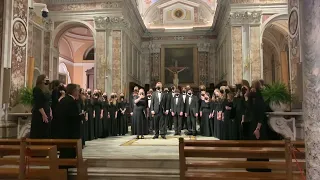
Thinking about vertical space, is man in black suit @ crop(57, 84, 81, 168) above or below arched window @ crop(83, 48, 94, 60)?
below

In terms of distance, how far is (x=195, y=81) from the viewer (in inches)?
878

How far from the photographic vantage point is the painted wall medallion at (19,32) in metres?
7.24

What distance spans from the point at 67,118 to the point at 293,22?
5.35m

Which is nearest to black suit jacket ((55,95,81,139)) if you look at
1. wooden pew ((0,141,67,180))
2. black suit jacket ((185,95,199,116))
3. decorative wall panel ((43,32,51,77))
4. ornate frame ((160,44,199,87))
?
wooden pew ((0,141,67,180))

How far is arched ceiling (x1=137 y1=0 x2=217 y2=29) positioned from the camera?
23.2 metres

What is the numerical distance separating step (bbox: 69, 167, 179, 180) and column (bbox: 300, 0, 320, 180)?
109 inches

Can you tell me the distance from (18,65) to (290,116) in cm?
648

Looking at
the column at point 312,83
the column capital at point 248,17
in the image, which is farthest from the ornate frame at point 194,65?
the column at point 312,83

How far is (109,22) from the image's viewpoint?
15.2m

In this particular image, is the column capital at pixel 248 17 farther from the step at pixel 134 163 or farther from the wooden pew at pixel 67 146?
the wooden pew at pixel 67 146

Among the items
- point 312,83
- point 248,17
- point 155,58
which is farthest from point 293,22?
point 155,58

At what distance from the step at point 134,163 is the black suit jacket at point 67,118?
66 cm

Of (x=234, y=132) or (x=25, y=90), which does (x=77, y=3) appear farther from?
(x=234, y=132)

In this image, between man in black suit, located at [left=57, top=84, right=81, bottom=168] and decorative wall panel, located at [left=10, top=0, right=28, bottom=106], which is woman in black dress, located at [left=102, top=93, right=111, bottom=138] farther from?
man in black suit, located at [left=57, top=84, right=81, bottom=168]
